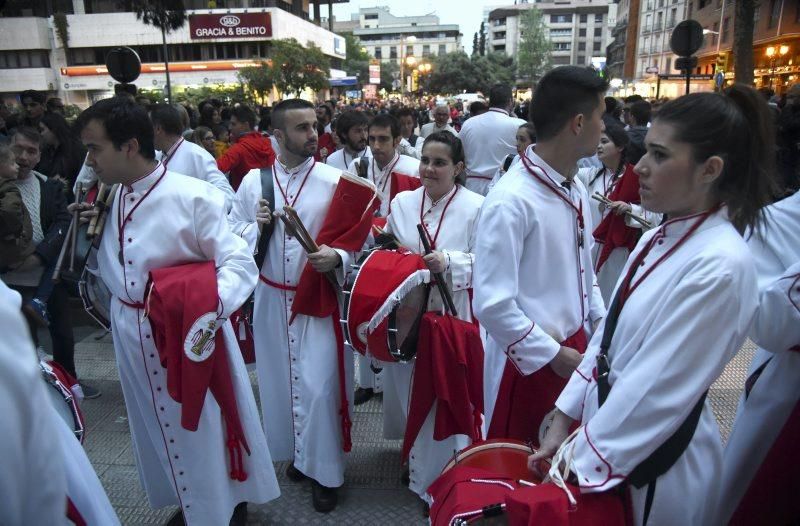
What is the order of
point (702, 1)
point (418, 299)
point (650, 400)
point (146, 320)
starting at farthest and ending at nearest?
point (702, 1), point (418, 299), point (146, 320), point (650, 400)

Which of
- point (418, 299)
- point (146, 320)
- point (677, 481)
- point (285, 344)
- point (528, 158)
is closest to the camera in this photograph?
point (677, 481)

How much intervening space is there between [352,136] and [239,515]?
14.4 feet

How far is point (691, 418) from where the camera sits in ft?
5.44

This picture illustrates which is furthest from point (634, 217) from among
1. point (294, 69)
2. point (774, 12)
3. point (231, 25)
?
point (231, 25)

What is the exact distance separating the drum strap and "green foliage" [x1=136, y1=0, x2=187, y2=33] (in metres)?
14.2

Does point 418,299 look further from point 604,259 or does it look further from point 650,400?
point 604,259

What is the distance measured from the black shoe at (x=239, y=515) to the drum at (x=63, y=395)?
1.29 m

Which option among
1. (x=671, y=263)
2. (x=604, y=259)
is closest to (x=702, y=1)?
(x=604, y=259)

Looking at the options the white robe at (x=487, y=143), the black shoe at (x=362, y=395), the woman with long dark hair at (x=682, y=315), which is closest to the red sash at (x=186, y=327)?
the woman with long dark hair at (x=682, y=315)

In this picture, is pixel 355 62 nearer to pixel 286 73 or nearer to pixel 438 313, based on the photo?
pixel 286 73

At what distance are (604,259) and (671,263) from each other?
362 cm

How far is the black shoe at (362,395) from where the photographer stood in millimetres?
4852

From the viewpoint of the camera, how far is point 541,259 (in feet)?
8.09

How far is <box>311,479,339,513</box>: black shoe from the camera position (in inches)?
136
